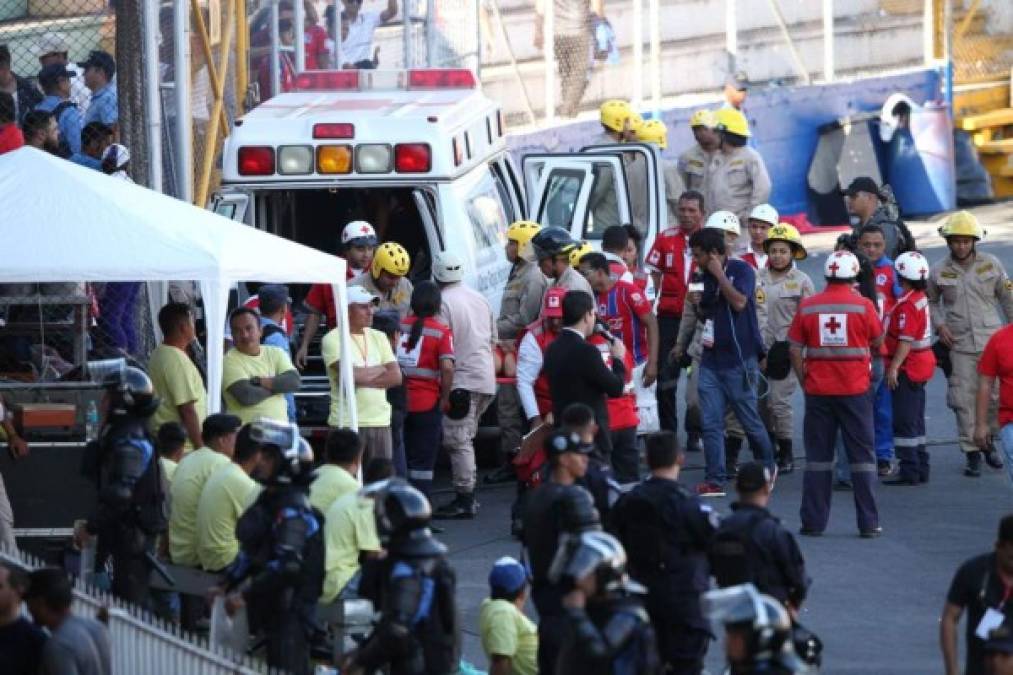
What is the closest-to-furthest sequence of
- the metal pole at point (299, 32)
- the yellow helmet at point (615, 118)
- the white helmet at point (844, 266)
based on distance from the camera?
the white helmet at point (844, 266) < the yellow helmet at point (615, 118) < the metal pole at point (299, 32)

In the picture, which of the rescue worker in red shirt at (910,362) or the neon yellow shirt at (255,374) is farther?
the rescue worker in red shirt at (910,362)

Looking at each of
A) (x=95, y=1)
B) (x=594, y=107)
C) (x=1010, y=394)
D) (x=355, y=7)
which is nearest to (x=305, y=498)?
(x=1010, y=394)

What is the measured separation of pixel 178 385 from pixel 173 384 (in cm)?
3

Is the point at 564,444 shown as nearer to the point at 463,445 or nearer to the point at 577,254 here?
the point at 463,445

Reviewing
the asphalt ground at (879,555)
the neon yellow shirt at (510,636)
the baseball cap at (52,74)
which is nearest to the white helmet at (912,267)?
the asphalt ground at (879,555)

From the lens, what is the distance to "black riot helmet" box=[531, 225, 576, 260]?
1491 cm

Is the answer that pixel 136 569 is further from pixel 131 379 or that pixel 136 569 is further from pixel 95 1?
pixel 95 1

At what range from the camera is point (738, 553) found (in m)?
9.74

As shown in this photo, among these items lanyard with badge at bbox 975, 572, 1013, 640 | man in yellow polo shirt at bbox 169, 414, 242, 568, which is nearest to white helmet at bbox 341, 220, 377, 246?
man in yellow polo shirt at bbox 169, 414, 242, 568

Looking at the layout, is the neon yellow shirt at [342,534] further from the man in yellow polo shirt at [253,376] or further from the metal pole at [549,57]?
the metal pole at [549,57]

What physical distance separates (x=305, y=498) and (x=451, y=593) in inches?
43.0

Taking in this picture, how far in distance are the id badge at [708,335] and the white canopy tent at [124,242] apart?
318 cm

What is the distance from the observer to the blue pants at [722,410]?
49.8 feet

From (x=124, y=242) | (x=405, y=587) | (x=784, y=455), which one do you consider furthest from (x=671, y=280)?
(x=405, y=587)
